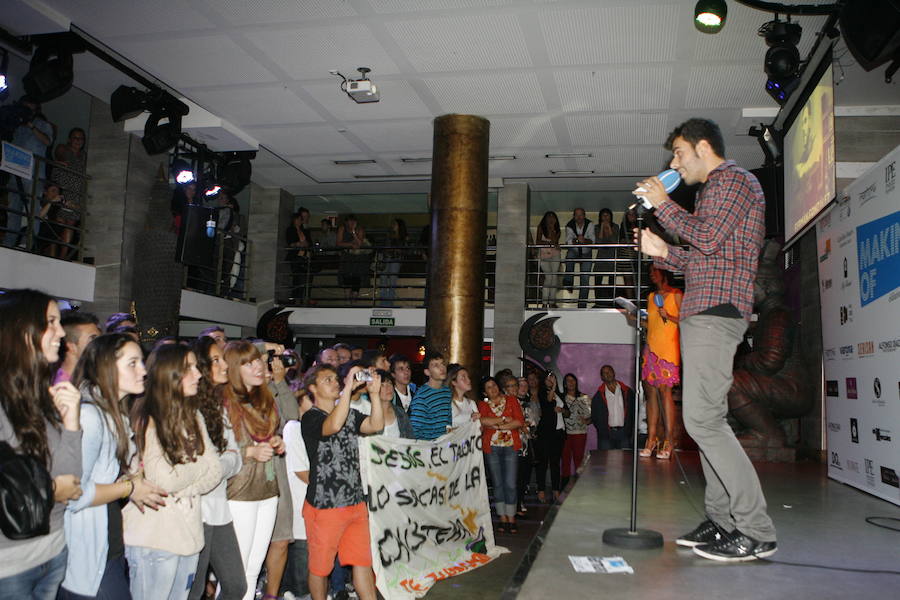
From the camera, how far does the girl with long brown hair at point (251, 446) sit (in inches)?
Answer: 152

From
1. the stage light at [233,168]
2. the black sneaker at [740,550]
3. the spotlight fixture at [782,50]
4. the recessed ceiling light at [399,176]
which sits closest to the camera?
the black sneaker at [740,550]

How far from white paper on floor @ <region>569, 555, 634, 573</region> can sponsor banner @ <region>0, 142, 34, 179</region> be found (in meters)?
7.59

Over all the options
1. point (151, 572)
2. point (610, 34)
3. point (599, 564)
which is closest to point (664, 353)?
point (610, 34)

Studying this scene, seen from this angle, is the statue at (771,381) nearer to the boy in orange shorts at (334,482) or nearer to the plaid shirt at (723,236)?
the boy in orange shorts at (334,482)

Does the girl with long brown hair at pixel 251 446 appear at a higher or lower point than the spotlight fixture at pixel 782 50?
lower

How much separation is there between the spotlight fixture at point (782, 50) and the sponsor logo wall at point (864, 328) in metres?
1.52

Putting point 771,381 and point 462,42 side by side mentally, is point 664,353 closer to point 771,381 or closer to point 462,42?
point 771,381

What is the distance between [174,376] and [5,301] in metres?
0.91

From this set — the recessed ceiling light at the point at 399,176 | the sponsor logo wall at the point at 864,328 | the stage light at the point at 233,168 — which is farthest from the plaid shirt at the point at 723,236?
the recessed ceiling light at the point at 399,176

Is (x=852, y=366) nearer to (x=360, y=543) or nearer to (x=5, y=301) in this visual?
(x=360, y=543)

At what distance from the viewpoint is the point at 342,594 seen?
517cm

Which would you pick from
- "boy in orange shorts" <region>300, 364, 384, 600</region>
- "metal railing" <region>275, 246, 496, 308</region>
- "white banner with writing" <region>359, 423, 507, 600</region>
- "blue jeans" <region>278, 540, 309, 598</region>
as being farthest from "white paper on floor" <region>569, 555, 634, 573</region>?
"metal railing" <region>275, 246, 496, 308</region>

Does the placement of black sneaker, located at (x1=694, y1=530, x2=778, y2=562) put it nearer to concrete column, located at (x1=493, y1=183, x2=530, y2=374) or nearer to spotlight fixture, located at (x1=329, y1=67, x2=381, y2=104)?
spotlight fixture, located at (x1=329, y1=67, x2=381, y2=104)

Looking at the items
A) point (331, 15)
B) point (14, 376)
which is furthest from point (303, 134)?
point (14, 376)
